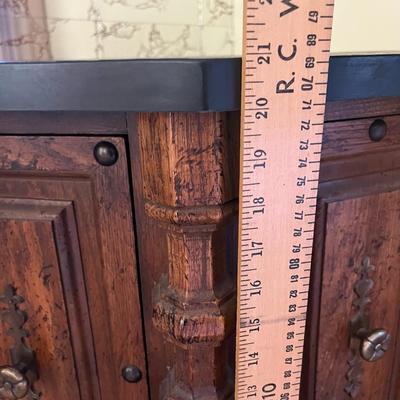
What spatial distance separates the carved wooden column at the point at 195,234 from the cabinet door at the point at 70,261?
0.18ft

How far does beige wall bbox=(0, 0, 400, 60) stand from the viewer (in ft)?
2.98


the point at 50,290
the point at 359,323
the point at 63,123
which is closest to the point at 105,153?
the point at 63,123

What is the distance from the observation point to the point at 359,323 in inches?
23.0

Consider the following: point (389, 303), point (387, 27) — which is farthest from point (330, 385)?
point (387, 27)

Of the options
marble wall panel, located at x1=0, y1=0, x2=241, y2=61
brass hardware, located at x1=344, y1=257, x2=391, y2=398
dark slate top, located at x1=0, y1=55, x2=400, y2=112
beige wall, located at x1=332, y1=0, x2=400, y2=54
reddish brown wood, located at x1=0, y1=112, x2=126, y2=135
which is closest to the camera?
dark slate top, located at x1=0, y1=55, x2=400, y2=112

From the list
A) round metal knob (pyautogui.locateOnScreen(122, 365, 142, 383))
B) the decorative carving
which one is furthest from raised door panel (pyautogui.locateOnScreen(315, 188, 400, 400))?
round metal knob (pyautogui.locateOnScreen(122, 365, 142, 383))

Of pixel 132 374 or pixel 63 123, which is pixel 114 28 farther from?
pixel 132 374

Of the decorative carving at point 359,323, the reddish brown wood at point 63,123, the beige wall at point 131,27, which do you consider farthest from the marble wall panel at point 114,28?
the decorative carving at point 359,323

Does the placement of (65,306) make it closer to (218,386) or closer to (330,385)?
(218,386)

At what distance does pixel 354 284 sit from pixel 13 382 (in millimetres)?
437

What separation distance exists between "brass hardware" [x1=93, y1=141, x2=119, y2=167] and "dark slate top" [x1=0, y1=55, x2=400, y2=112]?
0.28ft

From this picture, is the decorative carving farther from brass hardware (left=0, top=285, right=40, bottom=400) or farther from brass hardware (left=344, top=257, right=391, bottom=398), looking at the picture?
brass hardware (left=0, top=285, right=40, bottom=400)

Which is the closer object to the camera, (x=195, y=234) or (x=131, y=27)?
(x=195, y=234)

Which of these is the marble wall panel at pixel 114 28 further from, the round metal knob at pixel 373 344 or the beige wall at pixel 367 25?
the round metal knob at pixel 373 344
